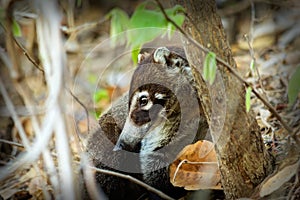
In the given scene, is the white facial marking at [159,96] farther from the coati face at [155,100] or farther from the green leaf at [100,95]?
the green leaf at [100,95]

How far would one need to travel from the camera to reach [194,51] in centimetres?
205

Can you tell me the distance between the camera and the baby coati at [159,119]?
267cm

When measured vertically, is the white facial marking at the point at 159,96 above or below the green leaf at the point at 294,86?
above

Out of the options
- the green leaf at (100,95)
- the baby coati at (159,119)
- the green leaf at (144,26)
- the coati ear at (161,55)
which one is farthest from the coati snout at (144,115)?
the green leaf at (100,95)

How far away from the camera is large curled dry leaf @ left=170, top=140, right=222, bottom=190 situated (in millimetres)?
2436

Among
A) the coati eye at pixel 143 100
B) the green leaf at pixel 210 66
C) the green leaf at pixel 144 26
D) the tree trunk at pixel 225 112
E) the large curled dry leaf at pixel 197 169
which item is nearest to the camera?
the green leaf at pixel 144 26

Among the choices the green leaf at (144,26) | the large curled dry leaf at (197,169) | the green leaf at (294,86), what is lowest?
the large curled dry leaf at (197,169)

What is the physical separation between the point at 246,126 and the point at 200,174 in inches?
17.9

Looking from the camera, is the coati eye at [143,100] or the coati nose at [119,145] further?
the coati nose at [119,145]

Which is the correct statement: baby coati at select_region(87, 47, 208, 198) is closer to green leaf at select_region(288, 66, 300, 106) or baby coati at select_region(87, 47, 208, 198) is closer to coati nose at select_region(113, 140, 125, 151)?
coati nose at select_region(113, 140, 125, 151)

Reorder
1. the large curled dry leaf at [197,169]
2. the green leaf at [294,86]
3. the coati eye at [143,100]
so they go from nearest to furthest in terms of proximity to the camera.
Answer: the green leaf at [294,86] < the large curled dry leaf at [197,169] < the coati eye at [143,100]

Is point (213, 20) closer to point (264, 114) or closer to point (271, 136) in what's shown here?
point (271, 136)

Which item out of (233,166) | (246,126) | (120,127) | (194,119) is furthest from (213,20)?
(120,127)

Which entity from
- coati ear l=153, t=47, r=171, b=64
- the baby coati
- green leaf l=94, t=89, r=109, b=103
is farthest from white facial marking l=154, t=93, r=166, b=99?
green leaf l=94, t=89, r=109, b=103
